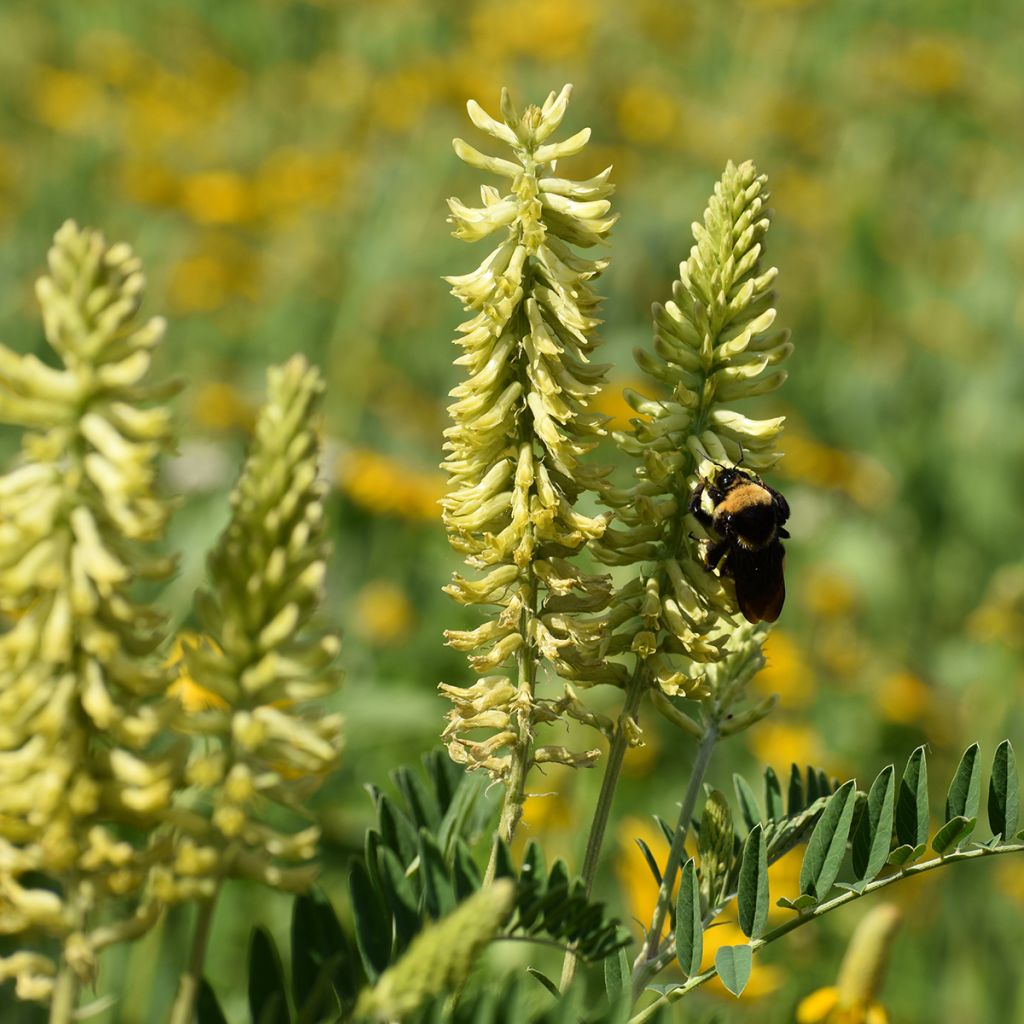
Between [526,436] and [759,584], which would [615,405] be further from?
[526,436]

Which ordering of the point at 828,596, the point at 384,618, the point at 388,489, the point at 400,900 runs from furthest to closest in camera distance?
1. the point at 828,596
2. the point at 388,489
3. the point at 384,618
4. the point at 400,900

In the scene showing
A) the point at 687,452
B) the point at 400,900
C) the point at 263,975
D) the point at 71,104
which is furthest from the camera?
the point at 71,104

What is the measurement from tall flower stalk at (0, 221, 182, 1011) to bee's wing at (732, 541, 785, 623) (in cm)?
103

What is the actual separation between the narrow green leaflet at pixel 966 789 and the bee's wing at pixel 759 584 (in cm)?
34

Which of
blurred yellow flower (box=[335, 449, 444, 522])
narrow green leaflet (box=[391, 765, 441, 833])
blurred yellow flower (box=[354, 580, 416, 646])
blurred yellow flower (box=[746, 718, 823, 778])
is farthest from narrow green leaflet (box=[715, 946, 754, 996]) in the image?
blurred yellow flower (box=[335, 449, 444, 522])

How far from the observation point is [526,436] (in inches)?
77.4

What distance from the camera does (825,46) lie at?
13602 millimetres

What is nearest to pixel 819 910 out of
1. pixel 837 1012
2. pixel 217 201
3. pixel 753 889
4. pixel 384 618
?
pixel 753 889

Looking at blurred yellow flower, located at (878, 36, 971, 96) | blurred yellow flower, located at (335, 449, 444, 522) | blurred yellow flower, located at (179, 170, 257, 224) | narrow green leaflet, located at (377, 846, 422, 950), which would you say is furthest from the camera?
blurred yellow flower, located at (878, 36, 971, 96)

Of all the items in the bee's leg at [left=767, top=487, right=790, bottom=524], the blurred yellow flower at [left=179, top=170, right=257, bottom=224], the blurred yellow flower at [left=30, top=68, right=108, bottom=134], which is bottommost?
the bee's leg at [left=767, top=487, right=790, bottom=524]

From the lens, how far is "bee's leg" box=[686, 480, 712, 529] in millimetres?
2036

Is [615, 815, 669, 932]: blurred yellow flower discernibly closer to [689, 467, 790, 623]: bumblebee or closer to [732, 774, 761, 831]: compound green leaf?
[732, 774, 761, 831]: compound green leaf

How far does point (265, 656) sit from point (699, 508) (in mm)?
845

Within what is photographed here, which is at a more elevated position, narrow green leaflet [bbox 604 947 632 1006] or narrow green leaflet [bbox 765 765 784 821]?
narrow green leaflet [bbox 765 765 784 821]
